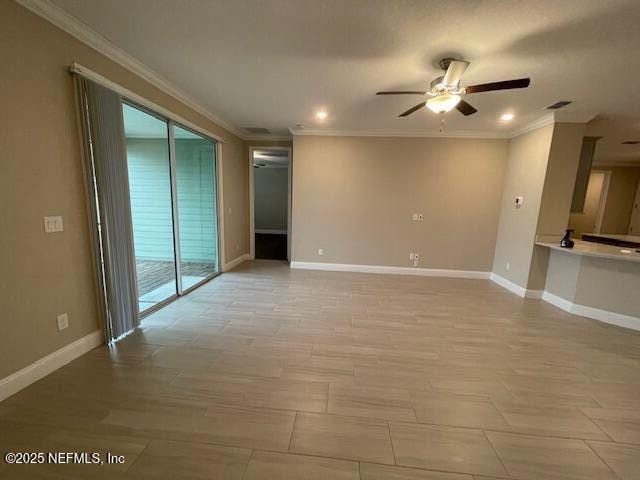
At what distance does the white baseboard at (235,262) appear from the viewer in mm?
4979

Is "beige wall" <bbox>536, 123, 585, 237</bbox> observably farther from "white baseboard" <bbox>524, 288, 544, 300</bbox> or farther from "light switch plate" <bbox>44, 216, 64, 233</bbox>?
"light switch plate" <bbox>44, 216, 64, 233</bbox>

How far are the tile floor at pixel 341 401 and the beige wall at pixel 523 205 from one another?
124 cm

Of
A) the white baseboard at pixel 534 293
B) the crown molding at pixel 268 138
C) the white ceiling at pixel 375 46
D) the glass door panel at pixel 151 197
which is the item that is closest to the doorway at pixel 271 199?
the crown molding at pixel 268 138

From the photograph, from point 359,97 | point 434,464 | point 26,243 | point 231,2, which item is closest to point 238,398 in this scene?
point 434,464

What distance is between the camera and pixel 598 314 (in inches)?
132

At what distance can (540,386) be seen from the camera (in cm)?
208

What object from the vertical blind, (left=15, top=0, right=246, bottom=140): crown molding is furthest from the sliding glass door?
the vertical blind

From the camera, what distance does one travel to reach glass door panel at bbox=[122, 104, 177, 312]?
11.1ft

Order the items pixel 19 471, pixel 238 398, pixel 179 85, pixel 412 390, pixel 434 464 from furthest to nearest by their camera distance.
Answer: pixel 179 85
pixel 412 390
pixel 238 398
pixel 434 464
pixel 19 471

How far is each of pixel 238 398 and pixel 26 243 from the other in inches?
72.1

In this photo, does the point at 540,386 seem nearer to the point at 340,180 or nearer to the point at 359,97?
the point at 359,97

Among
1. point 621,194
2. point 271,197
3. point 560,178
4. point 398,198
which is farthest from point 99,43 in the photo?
point 621,194

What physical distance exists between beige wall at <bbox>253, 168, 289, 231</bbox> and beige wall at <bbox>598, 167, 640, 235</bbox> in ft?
30.6

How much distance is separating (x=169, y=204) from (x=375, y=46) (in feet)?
10.1
